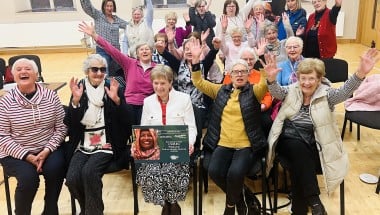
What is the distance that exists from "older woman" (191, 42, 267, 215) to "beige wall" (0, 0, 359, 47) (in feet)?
25.2

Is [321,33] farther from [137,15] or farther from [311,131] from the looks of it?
[137,15]

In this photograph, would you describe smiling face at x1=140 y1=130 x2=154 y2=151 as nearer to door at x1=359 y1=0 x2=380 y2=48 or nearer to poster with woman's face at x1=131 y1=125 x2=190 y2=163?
poster with woman's face at x1=131 y1=125 x2=190 y2=163

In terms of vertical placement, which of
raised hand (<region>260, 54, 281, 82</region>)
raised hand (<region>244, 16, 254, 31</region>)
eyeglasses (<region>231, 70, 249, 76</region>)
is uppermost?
raised hand (<region>244, 16, 254, 31</region>)

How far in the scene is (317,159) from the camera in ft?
9.47

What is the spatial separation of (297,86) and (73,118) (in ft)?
5.60

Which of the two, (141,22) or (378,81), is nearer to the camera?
(378,81)

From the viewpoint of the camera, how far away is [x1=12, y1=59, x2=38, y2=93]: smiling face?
2.92m

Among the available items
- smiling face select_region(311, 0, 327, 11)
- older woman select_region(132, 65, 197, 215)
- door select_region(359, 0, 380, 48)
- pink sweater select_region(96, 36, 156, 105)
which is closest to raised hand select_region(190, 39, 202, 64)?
older woman select_region(132, 65, 197, 215)

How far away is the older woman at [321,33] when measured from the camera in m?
4.48

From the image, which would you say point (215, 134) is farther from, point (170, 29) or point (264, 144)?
point (170, 29)

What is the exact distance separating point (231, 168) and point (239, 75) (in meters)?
0.70

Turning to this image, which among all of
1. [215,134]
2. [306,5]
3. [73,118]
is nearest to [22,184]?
[73,118]

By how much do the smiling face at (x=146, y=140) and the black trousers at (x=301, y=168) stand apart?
38.9 inches

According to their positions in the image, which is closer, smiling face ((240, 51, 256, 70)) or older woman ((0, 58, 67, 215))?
older woman ((0, 58, 67, 215))
